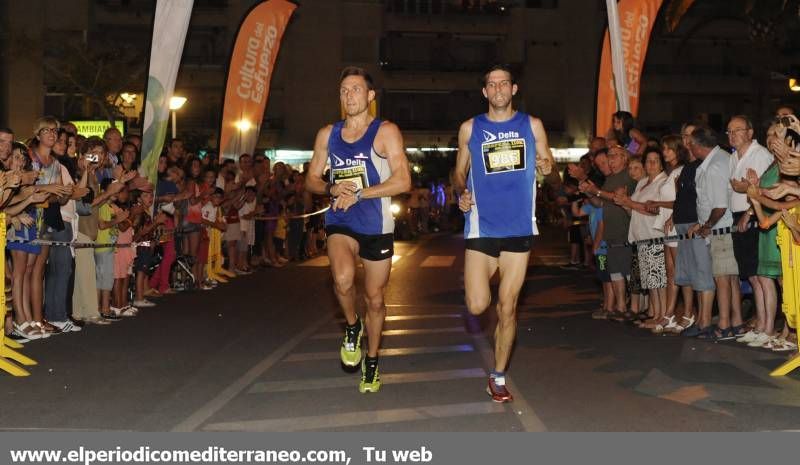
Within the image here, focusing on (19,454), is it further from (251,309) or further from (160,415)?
(251,309)

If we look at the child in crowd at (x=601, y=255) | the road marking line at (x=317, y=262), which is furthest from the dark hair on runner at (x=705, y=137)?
the road marking line at (x=317, y=262)

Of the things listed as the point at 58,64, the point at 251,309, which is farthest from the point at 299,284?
the point at 58,64

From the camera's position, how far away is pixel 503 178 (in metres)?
8.11

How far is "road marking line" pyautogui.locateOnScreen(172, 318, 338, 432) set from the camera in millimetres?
7186

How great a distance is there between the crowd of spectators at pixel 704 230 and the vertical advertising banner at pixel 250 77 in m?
10.1

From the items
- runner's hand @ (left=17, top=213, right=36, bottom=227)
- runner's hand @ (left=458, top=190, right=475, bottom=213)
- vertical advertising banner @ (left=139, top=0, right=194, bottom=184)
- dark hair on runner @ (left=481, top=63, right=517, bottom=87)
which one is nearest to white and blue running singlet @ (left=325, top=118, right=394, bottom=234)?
runner's hand @ (left=458, top=190, right=475, bottom=213)

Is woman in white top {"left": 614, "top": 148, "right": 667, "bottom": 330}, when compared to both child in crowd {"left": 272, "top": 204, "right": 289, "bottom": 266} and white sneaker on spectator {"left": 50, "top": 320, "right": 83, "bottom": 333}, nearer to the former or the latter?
white sneaker on spectator {"left": 50, "top": 320, "right": 83, "bottom": 333}

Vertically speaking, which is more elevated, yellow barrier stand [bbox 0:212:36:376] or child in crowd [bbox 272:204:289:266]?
yellow barrier stand [bbox 0:212:36:376]

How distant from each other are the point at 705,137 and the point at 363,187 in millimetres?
4786

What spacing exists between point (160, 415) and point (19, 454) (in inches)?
58.2

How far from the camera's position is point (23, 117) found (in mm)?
62938

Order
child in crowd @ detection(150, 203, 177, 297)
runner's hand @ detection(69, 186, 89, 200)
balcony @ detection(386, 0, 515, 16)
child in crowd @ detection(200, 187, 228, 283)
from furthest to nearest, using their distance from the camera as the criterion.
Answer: balcony @ detection(386, 0, 515, 16) < child in crowd @ detection(200, 187, 228, 283) < child in crowd @ detection(150, 203, 177, 297) < runner's hand @ detection(69, 186, 89, 200)

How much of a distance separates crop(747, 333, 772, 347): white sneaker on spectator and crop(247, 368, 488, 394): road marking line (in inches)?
121

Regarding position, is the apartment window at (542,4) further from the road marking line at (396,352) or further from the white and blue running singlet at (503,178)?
the white and blue running singlet at (503,178)
